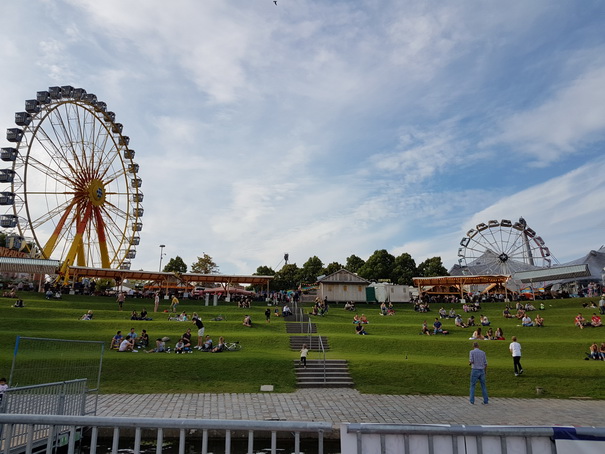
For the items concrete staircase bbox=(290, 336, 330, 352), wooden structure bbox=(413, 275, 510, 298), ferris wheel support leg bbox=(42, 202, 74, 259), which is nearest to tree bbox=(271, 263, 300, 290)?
wooden structure bbox=(413, 275, 510, 298)

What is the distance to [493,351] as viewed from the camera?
23500 mm

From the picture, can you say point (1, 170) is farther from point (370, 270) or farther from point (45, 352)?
point (370, 270)

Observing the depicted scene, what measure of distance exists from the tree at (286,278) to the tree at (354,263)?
39.0ft

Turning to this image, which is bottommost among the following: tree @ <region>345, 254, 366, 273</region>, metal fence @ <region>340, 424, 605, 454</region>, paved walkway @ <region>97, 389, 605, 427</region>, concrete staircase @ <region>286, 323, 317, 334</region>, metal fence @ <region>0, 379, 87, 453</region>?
paved walkway @ <region>97, 389, 605, 427</region>

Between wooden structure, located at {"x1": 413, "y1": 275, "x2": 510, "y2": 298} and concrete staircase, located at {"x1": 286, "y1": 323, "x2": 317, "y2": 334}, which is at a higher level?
wooden structure, located at {"x1": 413, "y1": 275, "x2": 510, "y2": 298}

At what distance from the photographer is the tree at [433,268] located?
89000 millimetres

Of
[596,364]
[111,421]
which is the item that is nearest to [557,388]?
[596,364]

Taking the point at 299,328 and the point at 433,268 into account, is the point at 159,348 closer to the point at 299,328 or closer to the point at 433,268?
the point at 299,328

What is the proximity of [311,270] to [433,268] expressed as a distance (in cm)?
2657

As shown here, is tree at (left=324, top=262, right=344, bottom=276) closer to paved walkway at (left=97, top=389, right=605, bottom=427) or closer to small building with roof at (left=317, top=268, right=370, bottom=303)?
small building with roof at (left=317, top=268, right=370, bottom=303)

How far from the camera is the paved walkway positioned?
41.4 feet

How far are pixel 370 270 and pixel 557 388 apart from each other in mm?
65483

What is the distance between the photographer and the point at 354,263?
291 ft

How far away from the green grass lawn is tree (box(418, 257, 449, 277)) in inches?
2106
